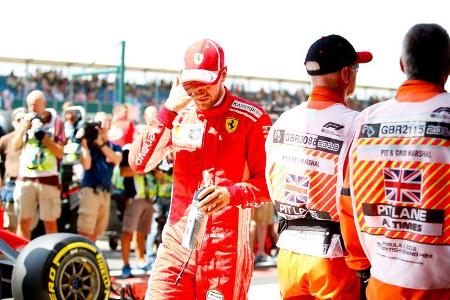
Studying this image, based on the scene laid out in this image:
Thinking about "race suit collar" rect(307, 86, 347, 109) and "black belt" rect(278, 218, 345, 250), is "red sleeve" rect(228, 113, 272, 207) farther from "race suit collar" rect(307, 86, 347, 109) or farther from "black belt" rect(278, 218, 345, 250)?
"race suit collar" rect(307, 86, 347, 109)

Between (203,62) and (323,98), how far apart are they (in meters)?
0.81

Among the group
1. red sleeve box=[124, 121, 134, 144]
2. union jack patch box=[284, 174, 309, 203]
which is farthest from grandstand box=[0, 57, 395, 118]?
union jack patch box=[284, 174, 309, 203]

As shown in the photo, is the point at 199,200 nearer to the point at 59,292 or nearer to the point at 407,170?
the point at 407,170

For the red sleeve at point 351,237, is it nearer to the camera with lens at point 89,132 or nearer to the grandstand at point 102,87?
the camera with lens at point 89,132

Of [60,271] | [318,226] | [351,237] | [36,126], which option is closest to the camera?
[351,237]

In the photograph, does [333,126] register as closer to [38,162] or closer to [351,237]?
[351,237]

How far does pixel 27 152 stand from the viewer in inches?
368

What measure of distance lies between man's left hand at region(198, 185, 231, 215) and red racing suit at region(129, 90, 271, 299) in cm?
5

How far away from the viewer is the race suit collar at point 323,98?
12.8 ft

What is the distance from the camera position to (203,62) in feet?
14.5

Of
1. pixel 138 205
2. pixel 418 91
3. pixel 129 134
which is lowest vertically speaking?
pixel 138 205

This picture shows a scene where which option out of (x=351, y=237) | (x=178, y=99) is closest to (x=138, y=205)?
(x=178, y=99)

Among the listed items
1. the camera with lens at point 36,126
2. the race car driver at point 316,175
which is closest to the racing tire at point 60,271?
the race car driver at point 316,175

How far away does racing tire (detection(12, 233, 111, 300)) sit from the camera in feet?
19.0
